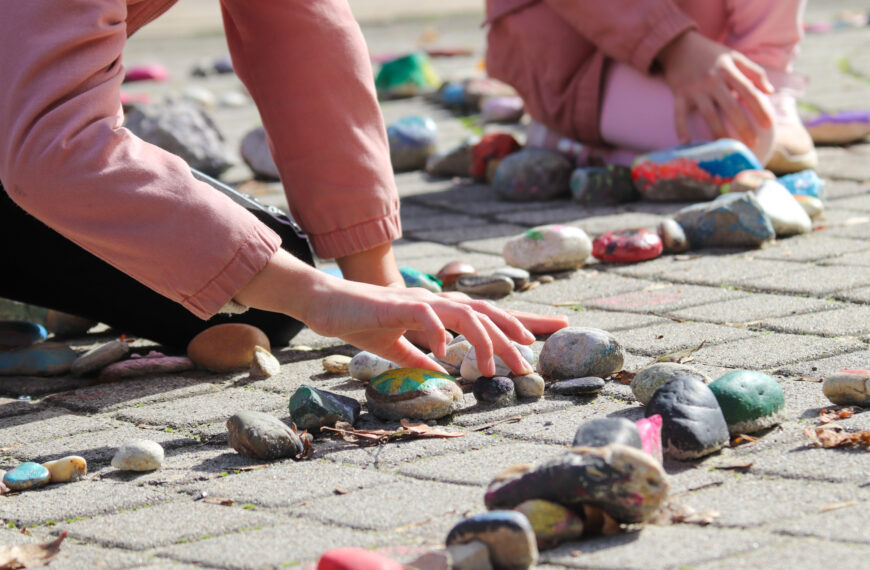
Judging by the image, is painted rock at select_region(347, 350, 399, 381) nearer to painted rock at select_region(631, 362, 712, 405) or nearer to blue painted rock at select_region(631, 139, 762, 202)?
painted rock at select_region(631, 362, 712, 405)

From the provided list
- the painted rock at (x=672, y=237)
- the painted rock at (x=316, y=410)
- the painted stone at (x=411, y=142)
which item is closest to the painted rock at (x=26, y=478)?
the painted rock at (x=316, y=410)

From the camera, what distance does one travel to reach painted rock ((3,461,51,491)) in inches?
72.9

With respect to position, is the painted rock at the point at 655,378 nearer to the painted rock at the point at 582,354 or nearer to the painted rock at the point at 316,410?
the painted rock at the point at 582,354

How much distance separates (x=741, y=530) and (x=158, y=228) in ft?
3.42

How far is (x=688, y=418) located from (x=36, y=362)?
1543mm

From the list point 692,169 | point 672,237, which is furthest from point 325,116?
point 692,169

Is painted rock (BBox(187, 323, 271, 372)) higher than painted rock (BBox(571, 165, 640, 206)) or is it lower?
higher

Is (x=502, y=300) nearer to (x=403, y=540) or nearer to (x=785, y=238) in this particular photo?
(x=785, y=238)

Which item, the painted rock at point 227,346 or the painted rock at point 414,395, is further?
the painted rock at point 227,346

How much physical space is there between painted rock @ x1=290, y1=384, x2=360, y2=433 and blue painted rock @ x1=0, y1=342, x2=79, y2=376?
82 cm

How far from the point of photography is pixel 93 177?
1.88m

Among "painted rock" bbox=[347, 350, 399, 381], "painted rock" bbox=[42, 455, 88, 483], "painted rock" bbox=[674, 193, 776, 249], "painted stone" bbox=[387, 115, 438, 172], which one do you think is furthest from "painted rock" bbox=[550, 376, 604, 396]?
"painted stone" bbox=[387, 115, 438, 172]

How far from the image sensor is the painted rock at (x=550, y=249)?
120 inches

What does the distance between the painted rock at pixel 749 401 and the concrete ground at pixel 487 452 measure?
0.12 feet
